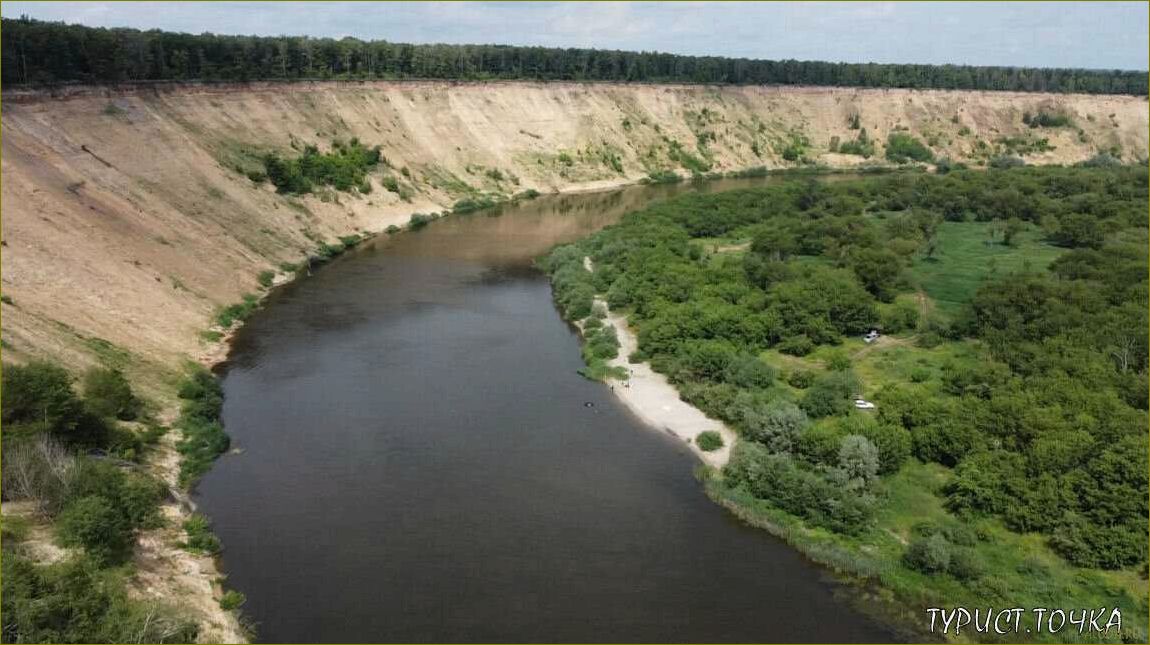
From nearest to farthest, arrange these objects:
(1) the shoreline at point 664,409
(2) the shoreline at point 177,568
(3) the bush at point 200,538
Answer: (2) the shoreline at point 177,568 < (3) the bush at point 200,538 < (1) the shoreline at point 664,409

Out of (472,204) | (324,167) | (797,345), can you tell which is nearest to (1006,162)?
(472,204)

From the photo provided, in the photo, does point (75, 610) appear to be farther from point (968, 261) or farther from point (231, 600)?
point (968, 261)

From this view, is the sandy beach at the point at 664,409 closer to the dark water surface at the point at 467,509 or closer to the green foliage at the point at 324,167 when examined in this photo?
the dark water surface at the point at 467,509

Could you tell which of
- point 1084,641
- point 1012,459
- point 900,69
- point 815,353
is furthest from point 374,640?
point 900,69

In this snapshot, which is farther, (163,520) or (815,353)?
(815,353)

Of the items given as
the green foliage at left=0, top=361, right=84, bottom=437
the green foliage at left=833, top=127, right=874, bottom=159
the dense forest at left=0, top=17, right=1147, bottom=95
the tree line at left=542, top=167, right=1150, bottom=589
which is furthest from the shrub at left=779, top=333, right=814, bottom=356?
the green foliage at left=833, top=127, right=874, bottom=159

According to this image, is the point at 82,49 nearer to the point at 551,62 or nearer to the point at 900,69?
the point at 551,62

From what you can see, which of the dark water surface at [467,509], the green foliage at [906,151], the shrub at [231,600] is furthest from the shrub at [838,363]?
the green foliage at [906,151]
